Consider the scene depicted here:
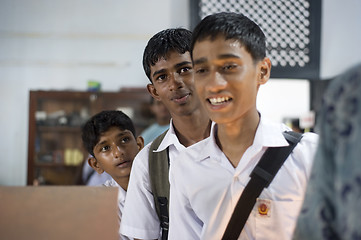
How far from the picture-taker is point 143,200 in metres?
1.40

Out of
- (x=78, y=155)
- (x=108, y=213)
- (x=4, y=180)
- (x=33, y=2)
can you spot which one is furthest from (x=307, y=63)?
(x=108, y=213)

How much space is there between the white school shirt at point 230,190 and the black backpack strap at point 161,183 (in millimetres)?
118

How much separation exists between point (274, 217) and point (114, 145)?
84 cm

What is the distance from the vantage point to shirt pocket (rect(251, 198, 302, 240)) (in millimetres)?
1030

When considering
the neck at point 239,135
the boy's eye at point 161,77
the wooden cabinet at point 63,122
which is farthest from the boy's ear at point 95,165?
Result: the wooden cabinet at point 63,122

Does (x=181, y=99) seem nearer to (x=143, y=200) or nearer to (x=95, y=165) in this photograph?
(x=143, y=200)

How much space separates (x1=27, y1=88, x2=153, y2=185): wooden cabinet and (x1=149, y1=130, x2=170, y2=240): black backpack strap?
151 inches

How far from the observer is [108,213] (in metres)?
0.81

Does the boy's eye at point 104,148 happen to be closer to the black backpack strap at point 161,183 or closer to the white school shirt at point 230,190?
the black backpack strap at point 161,183

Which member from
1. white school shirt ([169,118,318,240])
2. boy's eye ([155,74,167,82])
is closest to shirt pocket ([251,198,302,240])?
white school shirt ([169,118,318,240])

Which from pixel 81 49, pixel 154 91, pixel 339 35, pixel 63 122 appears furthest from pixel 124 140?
pixel 339 35

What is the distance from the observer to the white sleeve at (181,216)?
1.19 m

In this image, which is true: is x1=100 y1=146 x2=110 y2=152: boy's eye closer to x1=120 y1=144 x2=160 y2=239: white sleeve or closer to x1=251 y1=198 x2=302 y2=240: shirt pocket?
x1=120 y1=144 x2=160 y2=239: white sleeve

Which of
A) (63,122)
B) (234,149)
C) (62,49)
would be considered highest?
(62,49)
